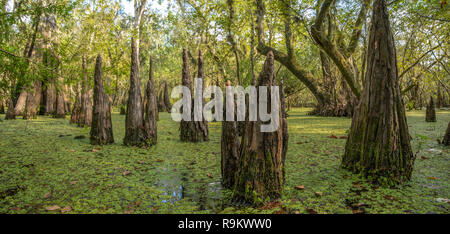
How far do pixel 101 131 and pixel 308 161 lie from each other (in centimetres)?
414

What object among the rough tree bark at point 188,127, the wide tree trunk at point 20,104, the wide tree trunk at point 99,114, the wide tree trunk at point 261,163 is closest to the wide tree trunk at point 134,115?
the wide tree trunk at point 99,114

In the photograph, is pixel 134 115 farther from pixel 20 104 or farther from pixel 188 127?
pixel 20 104

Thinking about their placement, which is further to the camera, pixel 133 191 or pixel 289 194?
pixel 133 191

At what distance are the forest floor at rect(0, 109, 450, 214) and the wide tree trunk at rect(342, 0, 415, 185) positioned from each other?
21 centimetres

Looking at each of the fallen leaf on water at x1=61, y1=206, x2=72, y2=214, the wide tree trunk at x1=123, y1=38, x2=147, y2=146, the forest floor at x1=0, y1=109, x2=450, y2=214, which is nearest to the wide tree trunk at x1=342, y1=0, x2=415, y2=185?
the forest floor at x1=0, y1=109, x2=450, y2=214

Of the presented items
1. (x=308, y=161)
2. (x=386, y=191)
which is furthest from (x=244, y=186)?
(x=308, y=161)

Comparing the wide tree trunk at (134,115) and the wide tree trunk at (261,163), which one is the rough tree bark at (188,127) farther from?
the wide tree trunk at (261,163)

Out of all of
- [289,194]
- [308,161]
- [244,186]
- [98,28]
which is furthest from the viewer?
[98,28]

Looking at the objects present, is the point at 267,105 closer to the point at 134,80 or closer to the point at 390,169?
the point at 390,169

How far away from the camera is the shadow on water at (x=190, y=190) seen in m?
2.37

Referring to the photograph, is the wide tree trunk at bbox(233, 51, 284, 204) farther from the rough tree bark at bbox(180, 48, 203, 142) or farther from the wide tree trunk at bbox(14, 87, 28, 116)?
the wide tree trunk at bbox(14, 87, 28, 116)

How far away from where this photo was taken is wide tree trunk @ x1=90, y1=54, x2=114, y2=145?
16.8 ft

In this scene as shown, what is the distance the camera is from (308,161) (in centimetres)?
392

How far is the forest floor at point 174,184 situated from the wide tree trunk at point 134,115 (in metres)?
A: 0.51
